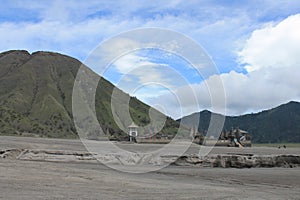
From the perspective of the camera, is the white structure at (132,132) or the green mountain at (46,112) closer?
the white structure at (132,132)

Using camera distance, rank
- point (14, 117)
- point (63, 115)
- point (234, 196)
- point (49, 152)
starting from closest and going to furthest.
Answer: point (234, 196), point (49, 152), point (14, 117), point (63, 115)

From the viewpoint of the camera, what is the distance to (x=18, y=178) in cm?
1619

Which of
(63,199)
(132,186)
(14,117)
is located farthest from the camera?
(14,117)

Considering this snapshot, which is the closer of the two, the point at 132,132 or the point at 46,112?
the point at 132,132

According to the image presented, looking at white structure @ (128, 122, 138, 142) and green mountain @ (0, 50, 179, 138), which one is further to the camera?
green mountain @ (0, 50, 179, 138)

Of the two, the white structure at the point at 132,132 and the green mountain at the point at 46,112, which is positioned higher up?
the green mountain at the point at 46,112

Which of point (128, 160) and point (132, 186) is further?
point (128, 160)

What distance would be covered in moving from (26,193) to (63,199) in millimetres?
1424

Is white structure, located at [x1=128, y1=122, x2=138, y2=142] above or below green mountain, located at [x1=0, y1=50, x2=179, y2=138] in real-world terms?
below

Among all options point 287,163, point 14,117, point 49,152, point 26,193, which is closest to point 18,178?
point 26,193

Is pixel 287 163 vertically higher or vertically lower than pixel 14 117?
lower

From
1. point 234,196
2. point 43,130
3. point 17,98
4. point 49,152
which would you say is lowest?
point 234,196

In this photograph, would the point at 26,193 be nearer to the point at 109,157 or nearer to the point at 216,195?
the point at 216,195

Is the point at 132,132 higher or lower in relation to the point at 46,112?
lower
